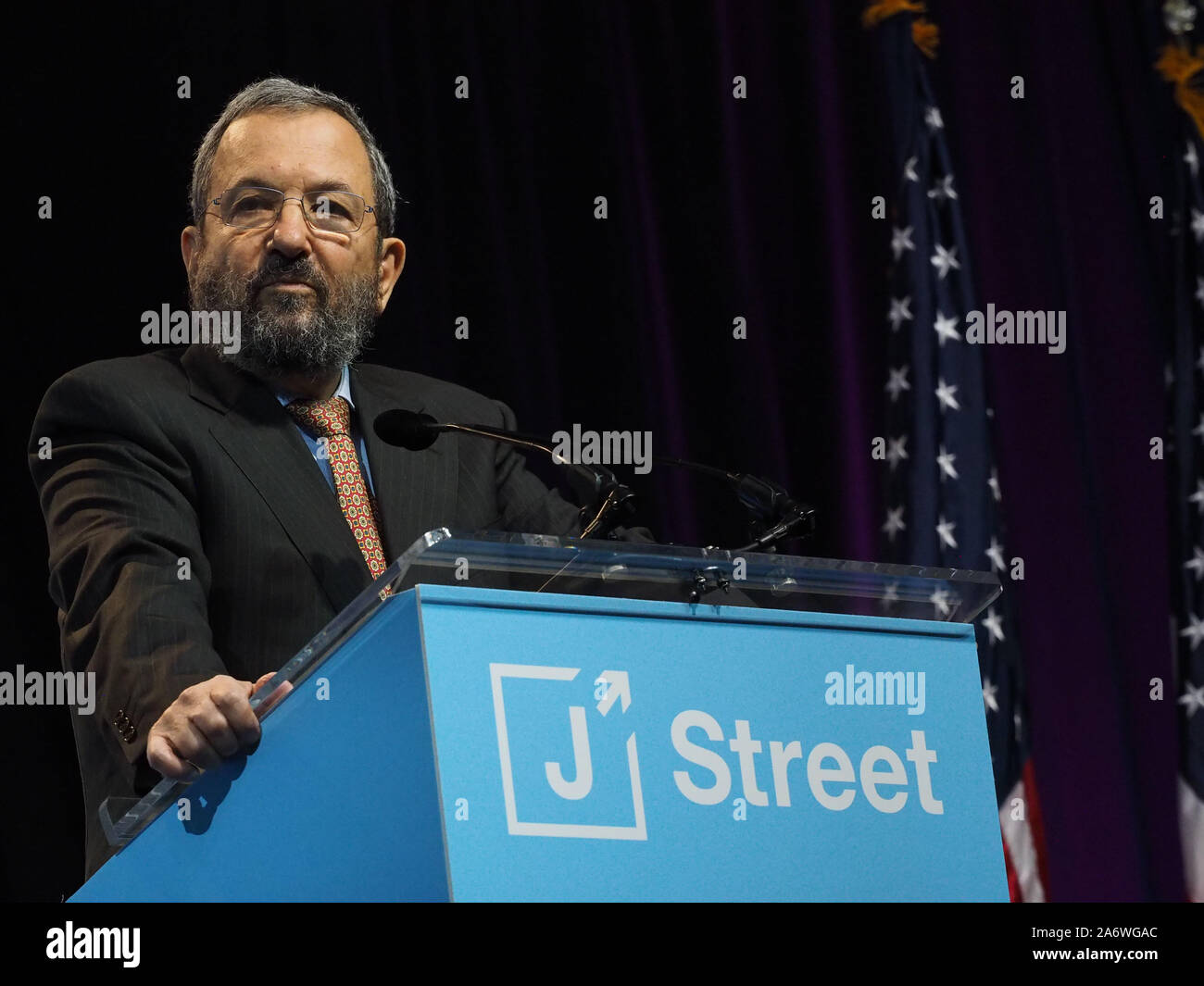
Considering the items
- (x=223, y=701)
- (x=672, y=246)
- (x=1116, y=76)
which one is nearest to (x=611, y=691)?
(x=223, y=701)

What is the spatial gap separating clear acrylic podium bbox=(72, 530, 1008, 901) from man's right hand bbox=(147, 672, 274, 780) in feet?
0.06

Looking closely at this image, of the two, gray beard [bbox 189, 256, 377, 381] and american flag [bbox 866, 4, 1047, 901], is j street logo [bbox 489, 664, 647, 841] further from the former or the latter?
american flag [bbox 866, 4, 1047, 901]

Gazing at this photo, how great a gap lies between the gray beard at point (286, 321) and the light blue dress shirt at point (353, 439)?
0.04m

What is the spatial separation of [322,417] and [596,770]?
3.93 ft

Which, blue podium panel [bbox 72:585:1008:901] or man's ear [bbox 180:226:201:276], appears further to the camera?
man's ear [bbox 180:226:201:276]

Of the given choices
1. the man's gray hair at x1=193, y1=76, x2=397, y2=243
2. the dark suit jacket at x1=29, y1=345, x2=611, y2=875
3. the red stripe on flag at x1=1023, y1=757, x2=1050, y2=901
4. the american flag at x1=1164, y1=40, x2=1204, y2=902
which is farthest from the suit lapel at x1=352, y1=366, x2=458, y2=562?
the american flag at x1=1164, y1=40, x2=1204, y2=902

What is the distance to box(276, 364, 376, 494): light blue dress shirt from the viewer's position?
90.8 inches

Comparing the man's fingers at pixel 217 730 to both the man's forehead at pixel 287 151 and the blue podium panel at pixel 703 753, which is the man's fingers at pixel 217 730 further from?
the man's forehead at pixel 287 151

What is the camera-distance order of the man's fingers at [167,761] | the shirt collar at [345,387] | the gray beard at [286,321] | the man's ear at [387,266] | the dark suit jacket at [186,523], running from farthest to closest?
the man's ear at [387,266] → the shirt collar at [345,387] → the gray beard at [286,321] → the dark suit jacket at [186,523] → the man's fingers at [167,761]

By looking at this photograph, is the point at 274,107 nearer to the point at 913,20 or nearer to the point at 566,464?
the point at 566,464

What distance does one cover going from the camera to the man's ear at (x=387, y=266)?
268cm

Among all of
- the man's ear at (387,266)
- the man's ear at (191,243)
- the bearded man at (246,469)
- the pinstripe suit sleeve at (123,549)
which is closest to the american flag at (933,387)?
the bearded man at (246,469)

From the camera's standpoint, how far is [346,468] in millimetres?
2311

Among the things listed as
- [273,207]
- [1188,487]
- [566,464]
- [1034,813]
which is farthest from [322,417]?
[1188,487]
